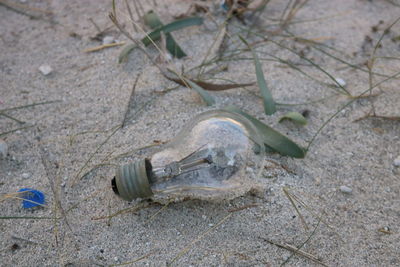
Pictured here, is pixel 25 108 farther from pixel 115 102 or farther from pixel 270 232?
pixel 270 232

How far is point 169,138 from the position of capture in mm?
1467

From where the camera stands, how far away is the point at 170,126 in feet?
4.97

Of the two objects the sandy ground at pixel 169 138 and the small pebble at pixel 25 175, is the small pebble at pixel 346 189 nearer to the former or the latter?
the sandy ground at pixel 169 138

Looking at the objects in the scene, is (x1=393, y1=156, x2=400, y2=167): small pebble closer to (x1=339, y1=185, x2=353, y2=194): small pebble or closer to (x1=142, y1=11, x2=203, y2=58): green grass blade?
(x1=339, y1=185, x2=353, y2=194): small pebble

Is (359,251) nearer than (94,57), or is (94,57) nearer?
(359,251)

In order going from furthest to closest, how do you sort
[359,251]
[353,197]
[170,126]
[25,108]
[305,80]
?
[305,80]
[25,108]
[170,126]
[353,197]
[359,251]

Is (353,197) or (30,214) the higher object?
(353,197)

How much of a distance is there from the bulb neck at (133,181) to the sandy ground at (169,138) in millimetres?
118

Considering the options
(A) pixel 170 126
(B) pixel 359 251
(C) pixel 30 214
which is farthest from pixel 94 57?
(B) pixel 359 251

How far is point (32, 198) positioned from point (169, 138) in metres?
0.49

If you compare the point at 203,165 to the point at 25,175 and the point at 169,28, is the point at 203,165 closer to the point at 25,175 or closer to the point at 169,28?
the point at 25,175

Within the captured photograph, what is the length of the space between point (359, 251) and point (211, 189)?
47cm

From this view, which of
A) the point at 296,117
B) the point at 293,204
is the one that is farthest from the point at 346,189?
the point at 296,117

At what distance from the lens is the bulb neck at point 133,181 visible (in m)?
1.17
